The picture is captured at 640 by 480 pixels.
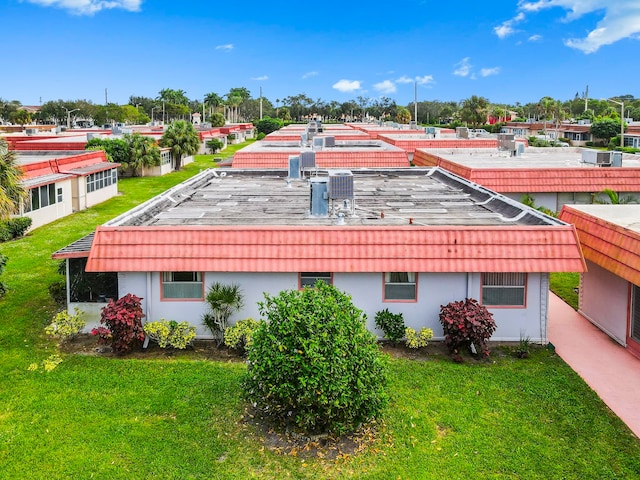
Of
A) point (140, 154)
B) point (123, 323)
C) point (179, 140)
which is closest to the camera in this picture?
point (123, 323)

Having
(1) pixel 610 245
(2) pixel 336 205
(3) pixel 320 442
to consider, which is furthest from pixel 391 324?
(1) pixel 610 245

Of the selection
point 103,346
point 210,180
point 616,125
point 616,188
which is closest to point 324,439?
point 103,346

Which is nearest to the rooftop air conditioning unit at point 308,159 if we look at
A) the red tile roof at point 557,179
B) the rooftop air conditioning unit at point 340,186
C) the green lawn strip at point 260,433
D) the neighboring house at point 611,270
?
the red tile roof at point 557,179

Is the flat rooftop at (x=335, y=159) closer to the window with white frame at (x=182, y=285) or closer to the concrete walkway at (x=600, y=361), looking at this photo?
the concrete walkway at (x=600, y=361)

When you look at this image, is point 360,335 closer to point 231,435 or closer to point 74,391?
point 231,435

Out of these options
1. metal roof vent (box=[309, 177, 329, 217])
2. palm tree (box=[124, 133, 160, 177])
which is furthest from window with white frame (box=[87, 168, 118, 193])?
metal roof vent (box=[309, 177, 329, 217])

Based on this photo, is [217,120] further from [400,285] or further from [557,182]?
[400,285]
